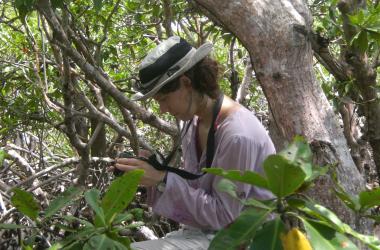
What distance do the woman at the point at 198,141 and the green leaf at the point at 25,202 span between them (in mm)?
582

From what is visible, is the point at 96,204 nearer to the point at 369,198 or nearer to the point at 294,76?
the point at 369,198

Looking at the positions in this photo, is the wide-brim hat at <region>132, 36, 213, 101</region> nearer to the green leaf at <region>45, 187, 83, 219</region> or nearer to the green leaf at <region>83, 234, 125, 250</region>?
the green leaf at <region>45, 187, 83, 219</region>

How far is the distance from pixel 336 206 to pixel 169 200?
62 centimetres

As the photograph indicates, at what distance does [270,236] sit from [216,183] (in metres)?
0.83

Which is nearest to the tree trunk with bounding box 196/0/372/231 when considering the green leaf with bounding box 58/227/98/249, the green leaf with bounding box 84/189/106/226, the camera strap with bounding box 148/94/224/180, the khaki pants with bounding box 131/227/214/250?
the camera strap with bounding box 148/94/224/180

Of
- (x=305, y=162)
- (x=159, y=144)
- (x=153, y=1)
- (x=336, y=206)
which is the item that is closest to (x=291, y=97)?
(x=336, y=206)

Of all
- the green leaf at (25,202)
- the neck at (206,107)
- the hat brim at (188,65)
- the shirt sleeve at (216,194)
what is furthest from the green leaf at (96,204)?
the neck at (206,107)

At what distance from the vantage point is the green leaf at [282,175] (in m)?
1.20

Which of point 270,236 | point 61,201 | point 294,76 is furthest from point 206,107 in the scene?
point 270,236

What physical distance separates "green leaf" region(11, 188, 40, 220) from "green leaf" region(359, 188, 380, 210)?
33.6 inches

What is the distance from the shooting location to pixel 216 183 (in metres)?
2.06

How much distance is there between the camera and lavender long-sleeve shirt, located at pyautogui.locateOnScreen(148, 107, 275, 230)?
2.06 meters

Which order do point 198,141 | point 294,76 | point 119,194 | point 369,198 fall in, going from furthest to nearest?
point 198,141, point 294,76, point 119,194, point 369,198

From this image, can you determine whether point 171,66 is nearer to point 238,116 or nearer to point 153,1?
point 238,116
